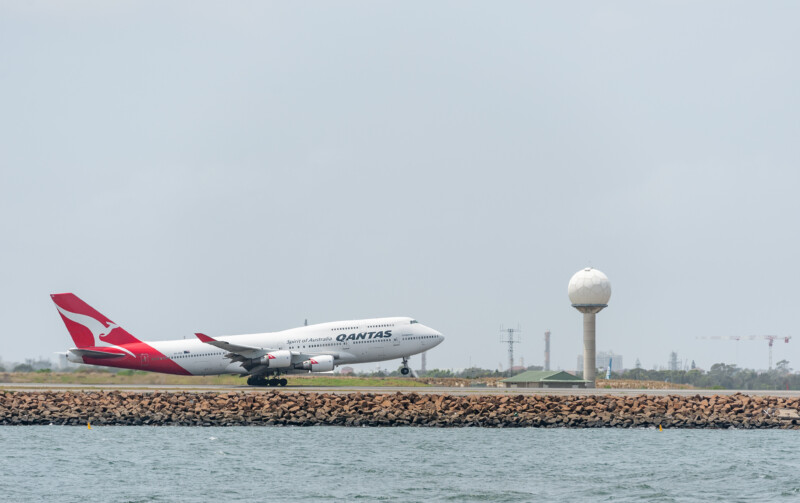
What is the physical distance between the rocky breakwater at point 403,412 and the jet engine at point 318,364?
14.0 metres

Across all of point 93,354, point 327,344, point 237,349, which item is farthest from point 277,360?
point 93,354

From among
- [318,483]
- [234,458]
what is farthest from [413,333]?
[318,483]

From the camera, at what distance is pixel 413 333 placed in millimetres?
72062

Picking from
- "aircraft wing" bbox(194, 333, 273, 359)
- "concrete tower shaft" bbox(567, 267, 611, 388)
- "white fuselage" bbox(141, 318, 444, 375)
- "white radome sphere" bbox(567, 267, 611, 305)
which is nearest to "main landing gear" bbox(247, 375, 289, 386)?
"white fuselage" bbox(141, 318, 444, 375)

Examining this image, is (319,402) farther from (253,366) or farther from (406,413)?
(253,366)

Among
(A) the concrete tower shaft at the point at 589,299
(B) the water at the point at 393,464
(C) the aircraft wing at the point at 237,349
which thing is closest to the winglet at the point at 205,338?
(C) the aircraft wing at the point at 237,349

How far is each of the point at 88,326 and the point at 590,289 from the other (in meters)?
39.4

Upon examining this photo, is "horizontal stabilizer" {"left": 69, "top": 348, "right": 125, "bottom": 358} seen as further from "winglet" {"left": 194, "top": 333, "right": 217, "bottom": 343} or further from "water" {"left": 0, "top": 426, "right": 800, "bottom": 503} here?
"water" {"left": 0, "top": 426, "right": 800, "bottom": 503}

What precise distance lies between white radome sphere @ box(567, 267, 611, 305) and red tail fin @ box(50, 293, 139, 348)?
36.3 metres

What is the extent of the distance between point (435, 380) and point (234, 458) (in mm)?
38996

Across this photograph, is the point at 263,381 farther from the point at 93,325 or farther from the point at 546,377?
the point at 546,377

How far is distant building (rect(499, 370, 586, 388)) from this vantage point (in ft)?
254

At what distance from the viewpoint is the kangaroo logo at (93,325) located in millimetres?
70875

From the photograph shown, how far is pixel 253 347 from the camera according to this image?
227ft
